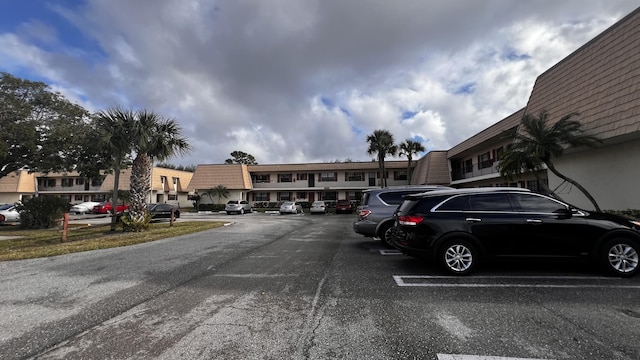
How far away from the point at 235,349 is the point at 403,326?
189 centimetres

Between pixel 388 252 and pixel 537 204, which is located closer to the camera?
pixel 537 204

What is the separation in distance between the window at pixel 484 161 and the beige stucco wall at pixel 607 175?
1152 centimetres

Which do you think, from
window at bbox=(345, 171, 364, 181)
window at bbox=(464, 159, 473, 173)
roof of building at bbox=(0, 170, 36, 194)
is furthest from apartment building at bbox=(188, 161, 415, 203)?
roof of building at bbox=(0, 170, 36, 194)

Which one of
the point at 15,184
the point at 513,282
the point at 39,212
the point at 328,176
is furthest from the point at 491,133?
the point at 15,184

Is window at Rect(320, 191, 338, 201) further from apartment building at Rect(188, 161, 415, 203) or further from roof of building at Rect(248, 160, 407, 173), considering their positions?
roof of building at Rect(248, 160, 407, 173)

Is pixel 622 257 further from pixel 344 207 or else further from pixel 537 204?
pixel 344 207

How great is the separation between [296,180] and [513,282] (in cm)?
4077

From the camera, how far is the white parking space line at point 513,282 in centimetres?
540

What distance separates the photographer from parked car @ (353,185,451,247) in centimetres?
966

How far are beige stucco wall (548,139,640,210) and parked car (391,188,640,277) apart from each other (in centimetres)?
696

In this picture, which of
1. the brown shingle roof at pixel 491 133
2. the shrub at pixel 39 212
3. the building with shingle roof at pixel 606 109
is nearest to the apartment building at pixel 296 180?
the brown shingle roof at pixel 491 133

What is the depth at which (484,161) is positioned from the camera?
1053 inches

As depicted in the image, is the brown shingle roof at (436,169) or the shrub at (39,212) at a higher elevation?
the brown shingle roof at (436,169)

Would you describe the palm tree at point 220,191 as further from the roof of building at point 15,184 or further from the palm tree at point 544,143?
the palm tree at point 544,143
